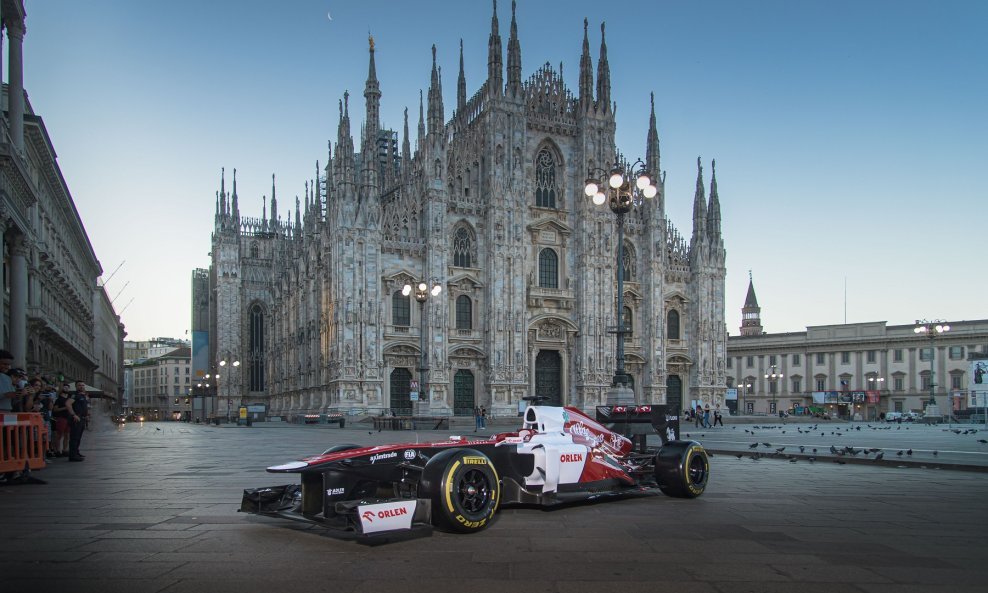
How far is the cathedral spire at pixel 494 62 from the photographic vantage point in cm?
5250

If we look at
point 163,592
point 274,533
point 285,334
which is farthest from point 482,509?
point 285,334

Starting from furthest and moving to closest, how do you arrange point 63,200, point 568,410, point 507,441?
point 63,200 → point 568,410 → point 507,441

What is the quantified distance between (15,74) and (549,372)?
1505 inches

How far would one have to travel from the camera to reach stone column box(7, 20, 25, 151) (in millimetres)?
23625

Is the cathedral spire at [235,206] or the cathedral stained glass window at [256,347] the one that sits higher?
the cathedral spire at [235,206]

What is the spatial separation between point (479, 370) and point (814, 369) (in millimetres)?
59641

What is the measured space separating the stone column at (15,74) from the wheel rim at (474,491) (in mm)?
22519

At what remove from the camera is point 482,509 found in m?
7.55

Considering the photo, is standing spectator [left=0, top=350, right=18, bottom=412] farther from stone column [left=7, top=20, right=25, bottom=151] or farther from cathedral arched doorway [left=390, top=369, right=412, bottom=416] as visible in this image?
cathedral arched doorway [left=390, top=369, right=412, bottom=416]

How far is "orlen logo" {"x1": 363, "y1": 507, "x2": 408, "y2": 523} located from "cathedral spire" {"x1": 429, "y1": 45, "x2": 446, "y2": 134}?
45864 mm

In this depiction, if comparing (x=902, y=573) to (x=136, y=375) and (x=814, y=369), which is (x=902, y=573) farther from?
(x=136, y=375)

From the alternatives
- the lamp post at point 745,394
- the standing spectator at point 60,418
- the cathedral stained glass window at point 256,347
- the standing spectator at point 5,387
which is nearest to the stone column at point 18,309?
the standing spectator at point 60,418

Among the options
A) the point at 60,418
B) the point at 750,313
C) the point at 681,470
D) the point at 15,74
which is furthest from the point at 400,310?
the point at 750,313

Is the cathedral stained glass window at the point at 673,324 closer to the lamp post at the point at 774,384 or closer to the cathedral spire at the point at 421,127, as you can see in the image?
the cathedral spire at the point at 421,127
